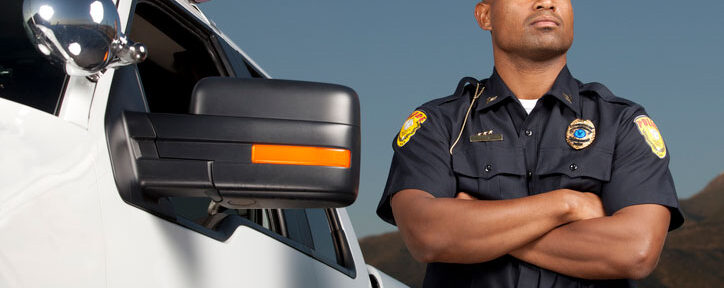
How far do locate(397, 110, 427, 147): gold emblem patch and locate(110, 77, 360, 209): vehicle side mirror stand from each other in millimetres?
1165

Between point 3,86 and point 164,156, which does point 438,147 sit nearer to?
point 164,156

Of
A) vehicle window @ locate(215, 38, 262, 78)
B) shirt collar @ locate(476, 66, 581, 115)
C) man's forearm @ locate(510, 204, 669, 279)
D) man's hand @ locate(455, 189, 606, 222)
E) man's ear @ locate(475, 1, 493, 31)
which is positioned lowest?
man's forearm @ locate(510, 204, 669, 279)

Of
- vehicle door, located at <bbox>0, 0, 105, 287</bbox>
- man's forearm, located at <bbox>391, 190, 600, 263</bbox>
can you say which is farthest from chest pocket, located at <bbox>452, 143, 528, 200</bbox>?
vehicle door, located at <bbox>0, 0, 105, 287</bbox>

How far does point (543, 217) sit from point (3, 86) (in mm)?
1378

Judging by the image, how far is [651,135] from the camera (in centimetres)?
234

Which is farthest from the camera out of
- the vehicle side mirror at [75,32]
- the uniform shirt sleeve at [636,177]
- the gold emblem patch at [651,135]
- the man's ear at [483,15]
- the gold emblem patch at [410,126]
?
the man's ear at [483,15]

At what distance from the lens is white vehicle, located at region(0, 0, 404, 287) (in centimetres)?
113

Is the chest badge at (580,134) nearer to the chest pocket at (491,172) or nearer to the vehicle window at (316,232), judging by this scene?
the chest pocket at (491,172)

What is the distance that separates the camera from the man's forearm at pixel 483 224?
208 centimetres

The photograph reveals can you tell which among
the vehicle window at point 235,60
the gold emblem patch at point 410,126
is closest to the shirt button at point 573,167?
the gold emblem patch at point 410,126

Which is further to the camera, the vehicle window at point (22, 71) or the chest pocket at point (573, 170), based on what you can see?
the chest pocket at point (573, 170)

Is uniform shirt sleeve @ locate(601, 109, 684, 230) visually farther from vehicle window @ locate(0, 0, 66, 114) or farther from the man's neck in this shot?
vehicle window @ locate(0, 0, 66, 114)

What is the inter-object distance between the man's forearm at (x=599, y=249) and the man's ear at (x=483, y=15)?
2.63ft

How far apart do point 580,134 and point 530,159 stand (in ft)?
0.56
